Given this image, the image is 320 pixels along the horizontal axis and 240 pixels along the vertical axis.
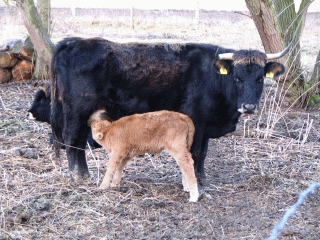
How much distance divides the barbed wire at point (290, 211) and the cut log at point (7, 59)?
27.4ft

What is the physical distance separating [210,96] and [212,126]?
1.30 ft

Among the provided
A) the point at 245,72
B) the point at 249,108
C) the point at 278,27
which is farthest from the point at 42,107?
the point at 278,27

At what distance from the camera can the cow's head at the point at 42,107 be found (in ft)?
30.3

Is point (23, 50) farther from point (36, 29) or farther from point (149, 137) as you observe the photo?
point (149, 137)

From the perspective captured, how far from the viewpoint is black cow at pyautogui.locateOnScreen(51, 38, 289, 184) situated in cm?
689

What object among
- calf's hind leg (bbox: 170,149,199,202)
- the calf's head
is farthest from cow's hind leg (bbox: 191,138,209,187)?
the calf's head

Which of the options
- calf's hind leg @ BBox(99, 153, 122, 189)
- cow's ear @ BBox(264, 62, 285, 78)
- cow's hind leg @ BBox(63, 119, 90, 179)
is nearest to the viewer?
calf's hind leg @ BBox(99, 153, 122, 189)

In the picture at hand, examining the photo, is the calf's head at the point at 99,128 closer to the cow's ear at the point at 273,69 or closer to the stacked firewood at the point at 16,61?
the cow's ear at the point at 273,69

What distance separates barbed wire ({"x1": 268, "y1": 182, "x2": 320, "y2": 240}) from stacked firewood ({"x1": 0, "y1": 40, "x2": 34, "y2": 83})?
836cm

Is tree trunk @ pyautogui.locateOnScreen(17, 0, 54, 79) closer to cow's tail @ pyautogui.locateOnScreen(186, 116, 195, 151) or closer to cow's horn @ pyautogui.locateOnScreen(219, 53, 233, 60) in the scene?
cow's horn @ pyautogui.locateOnScreen(219, 53, 233, 60)

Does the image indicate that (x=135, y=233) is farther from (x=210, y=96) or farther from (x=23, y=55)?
(x=23, y=55)

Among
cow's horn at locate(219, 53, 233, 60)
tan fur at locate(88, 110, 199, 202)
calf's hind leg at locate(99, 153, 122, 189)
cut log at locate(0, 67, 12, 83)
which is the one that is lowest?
cut log at locate(0, 67, 12, 83)

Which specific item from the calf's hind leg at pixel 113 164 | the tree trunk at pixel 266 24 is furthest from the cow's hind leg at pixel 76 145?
the tree trunk at pixel 266 24

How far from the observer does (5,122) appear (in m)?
9.86
